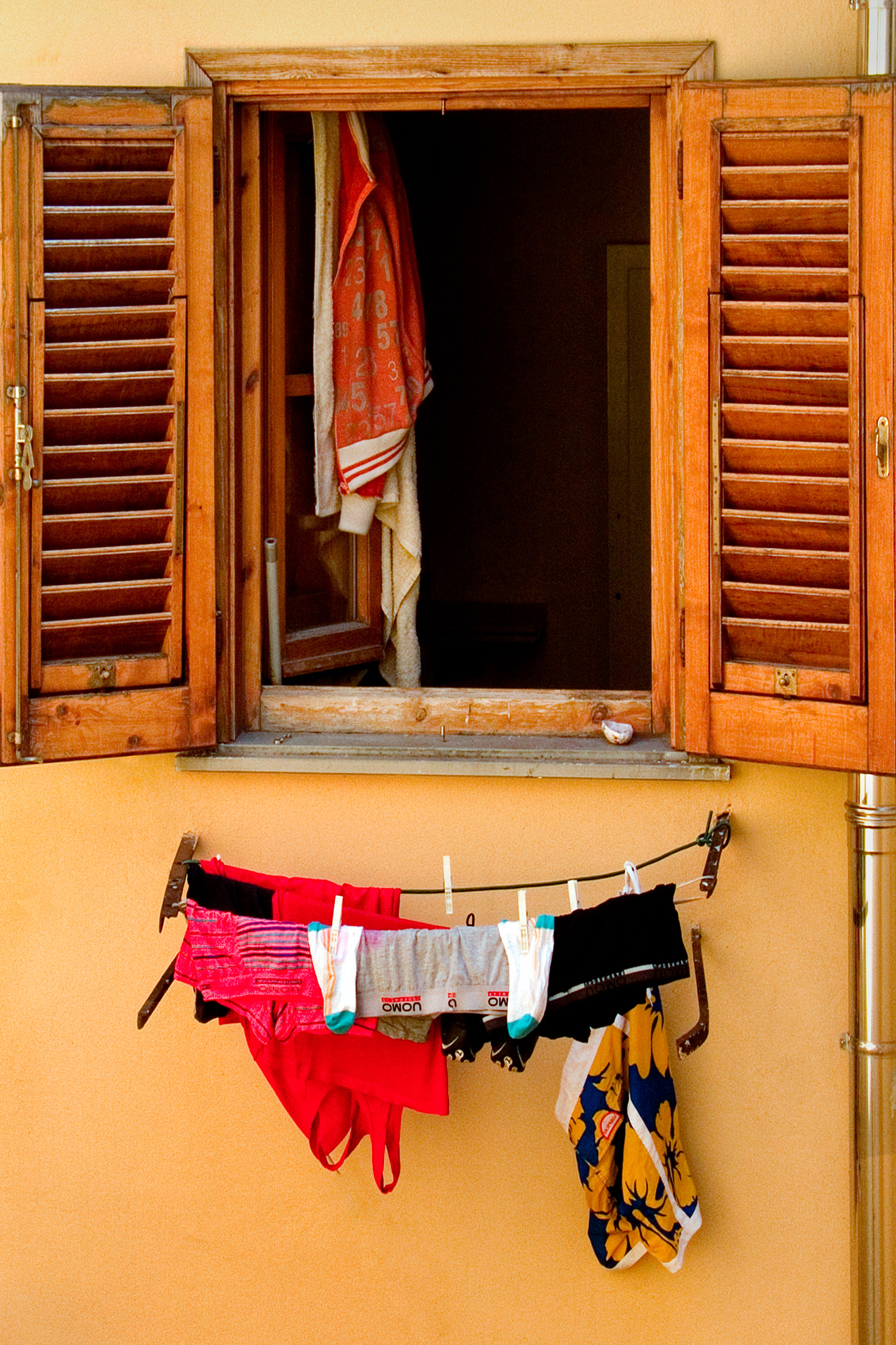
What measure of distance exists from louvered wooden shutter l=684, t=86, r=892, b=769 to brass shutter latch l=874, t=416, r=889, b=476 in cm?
2

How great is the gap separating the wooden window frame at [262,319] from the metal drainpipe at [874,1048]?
0.45 m

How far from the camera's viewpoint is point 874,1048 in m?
2.58

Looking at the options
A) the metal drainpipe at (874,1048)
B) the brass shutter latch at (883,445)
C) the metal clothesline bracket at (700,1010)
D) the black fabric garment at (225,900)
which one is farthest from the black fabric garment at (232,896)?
the brass shutter latch at (883,445)

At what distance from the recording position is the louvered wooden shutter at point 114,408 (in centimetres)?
249

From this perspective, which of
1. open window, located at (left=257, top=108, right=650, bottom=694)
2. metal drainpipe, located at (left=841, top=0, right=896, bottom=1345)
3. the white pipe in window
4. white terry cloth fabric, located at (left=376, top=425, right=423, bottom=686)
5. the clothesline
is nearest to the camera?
the clothesline

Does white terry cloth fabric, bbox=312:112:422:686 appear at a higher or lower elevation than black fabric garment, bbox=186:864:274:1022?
higher

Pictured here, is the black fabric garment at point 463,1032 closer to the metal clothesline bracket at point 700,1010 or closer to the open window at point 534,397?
the metal clothesline bracket at point 700,1010

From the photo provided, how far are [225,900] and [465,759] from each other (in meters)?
0.58

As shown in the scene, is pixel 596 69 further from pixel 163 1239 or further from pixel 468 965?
pixel 163 1239

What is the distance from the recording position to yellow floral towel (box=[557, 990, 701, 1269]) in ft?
8.14

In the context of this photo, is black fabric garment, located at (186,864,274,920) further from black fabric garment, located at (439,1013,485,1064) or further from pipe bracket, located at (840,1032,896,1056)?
pipe bracket, located at (840,1032,896,1056)

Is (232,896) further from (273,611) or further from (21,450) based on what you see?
(21,450)

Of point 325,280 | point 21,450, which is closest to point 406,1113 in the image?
→ point 21,450

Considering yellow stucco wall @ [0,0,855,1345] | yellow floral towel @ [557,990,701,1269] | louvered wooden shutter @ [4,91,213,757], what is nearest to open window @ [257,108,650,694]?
yellow stucco wall @ [0,0,855,1345]
